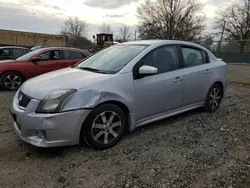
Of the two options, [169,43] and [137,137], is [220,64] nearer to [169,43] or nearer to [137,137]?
[169,43]

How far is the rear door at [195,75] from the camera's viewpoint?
4.36 m

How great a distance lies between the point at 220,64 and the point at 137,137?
262cm

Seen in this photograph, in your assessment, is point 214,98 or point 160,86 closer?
point 160,86

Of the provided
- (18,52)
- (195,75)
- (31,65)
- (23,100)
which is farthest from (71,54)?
(23,100)

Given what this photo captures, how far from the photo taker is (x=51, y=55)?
26.1ft

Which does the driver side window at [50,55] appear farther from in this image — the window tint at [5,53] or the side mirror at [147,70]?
the side mirror at [147,70]

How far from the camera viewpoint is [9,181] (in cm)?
265

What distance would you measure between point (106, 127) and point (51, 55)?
5.36 m

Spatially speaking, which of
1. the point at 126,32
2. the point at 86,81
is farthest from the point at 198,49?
the point at 126,32

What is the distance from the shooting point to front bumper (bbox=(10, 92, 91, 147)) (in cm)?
295

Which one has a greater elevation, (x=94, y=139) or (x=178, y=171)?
(x=94, y=139)

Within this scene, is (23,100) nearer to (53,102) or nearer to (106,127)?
(53,102)

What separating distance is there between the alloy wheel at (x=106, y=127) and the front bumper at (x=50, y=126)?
0.74 feet

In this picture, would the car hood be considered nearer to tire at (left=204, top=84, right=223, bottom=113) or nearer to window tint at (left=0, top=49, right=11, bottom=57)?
tire at (left=204, top=84, right=223, bottom=113)
